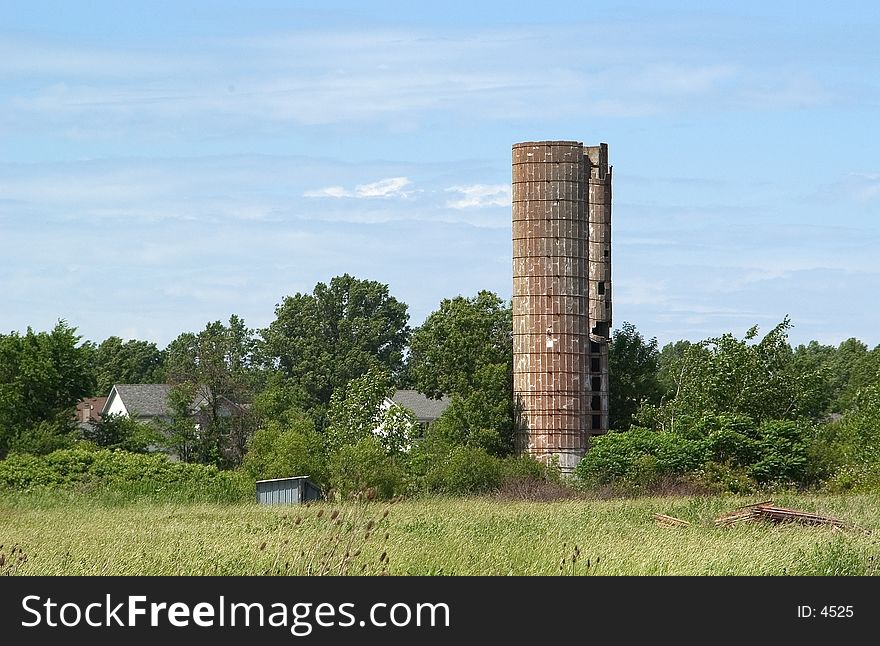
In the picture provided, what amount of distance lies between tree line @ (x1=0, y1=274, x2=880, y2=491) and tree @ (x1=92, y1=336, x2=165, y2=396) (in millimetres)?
34227

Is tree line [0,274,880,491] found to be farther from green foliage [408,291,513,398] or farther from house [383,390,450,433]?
house [383,390,450,433]

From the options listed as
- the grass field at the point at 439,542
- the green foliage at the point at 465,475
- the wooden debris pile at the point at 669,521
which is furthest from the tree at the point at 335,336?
the wooden debris pile at the point at 669,521

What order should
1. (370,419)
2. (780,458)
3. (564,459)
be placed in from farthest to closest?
1. (370,419)
2. (564,459)
3. (780,458)

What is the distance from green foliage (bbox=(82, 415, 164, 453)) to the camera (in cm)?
5809

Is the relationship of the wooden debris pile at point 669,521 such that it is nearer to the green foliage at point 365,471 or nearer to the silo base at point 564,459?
the green foliage at point 365,471

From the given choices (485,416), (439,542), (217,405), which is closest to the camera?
(439,542)

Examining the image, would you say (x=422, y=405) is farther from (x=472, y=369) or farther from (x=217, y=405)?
(x=472, y=369)

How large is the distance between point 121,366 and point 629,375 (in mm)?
68888

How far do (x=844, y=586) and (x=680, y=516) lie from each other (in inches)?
564

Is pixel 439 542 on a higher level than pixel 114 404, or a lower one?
lower

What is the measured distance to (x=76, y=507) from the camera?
34906 mm

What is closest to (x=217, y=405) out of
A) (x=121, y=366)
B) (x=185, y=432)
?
(x=185, y=432)

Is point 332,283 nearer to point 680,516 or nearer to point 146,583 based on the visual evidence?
point 680,516

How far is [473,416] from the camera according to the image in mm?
53281
